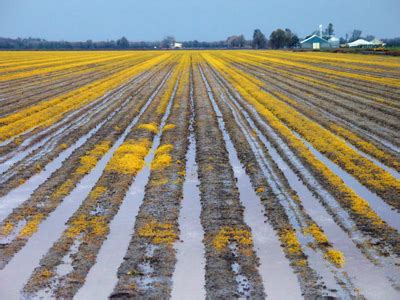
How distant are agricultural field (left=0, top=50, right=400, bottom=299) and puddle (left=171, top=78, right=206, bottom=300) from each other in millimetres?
32

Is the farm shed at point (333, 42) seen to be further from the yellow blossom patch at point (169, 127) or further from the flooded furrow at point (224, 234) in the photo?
the flooded furrow at point (224, 234)

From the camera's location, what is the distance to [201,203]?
12.0 metres

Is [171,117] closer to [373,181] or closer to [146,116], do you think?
[146,116]

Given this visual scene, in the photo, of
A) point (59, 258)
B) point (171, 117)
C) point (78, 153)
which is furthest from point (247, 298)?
point (171, 117)

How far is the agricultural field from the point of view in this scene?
8.31 m

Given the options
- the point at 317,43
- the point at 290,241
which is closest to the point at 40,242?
the point at 290,241

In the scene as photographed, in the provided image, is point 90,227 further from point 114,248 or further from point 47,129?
point 47,129

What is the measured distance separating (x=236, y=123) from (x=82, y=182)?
9.45m

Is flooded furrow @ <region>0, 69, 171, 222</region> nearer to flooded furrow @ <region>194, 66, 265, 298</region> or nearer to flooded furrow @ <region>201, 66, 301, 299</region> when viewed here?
flooded furrow @ <region>194, 66, 265, 298</region>

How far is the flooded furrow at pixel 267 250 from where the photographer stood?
8.02 m

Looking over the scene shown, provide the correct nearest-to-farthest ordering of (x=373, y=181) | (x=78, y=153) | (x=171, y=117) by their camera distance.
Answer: (x=373, y=181), (x=78, y=153), (x=171, y=117)

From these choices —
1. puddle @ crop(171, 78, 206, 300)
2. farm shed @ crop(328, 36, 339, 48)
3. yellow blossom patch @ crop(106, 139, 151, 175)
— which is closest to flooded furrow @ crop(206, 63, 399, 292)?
puddle @ crop(171, 78, 206, 300)

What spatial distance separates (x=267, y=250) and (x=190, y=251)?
138cm

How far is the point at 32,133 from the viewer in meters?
20.4
